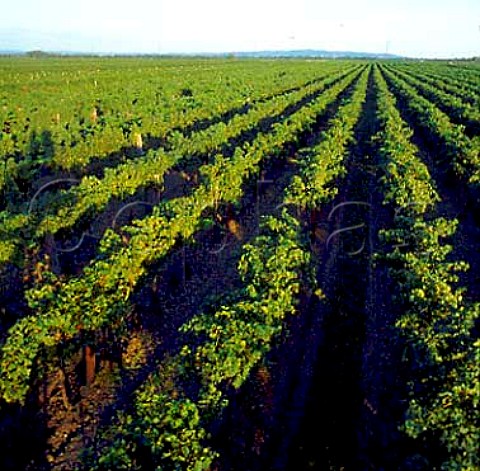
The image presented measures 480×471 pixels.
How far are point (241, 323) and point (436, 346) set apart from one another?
290cm

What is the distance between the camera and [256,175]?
19953 millimetres

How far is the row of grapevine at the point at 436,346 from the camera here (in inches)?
268

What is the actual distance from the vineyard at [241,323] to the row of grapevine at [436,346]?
0.10 ft

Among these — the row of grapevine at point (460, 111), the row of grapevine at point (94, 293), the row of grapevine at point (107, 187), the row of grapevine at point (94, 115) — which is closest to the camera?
the row of grapevine at point (94, 293)

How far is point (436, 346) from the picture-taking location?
26.7 feet

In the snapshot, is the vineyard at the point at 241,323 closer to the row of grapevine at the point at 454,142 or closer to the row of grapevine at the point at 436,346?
the row of grapevine at the point at 436,346

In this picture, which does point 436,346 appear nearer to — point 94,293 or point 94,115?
point 94,293

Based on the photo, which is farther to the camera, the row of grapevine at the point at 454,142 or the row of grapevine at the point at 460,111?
the row of grapevine at the point at 460,111

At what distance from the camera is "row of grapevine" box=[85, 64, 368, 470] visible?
6.73 meters

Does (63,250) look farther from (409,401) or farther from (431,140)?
(431,140)

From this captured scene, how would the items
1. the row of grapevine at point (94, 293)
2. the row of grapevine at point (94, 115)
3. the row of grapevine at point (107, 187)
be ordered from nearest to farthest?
the row of grapevine at point (94, 293), the row of grapevine at point (107, 187), the row of grapevine at point (94, 115)

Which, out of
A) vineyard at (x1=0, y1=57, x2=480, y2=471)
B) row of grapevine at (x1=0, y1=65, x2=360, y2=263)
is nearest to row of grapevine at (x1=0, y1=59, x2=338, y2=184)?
vineyard at (x1=0, y1=57, x2=480, y2=471)

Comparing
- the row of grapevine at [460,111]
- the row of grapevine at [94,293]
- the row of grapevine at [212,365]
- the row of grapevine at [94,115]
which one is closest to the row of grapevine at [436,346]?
the row of grapevine at [212,365]

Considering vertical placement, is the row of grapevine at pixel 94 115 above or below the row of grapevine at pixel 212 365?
above
